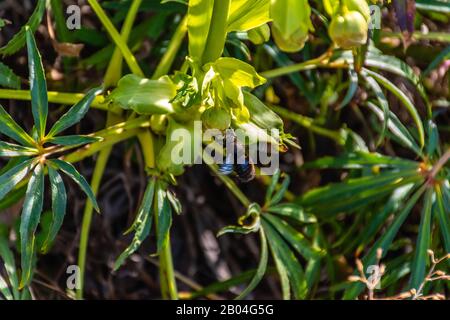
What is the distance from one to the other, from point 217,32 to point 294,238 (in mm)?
363

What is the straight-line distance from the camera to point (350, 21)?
919 millimetres

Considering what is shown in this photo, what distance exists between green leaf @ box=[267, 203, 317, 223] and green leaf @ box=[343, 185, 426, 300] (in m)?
0.10

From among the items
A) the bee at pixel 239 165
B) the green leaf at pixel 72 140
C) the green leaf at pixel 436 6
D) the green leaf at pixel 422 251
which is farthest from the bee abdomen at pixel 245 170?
the green leaf at pixel 436 6

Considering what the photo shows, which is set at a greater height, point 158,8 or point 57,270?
point 158,8

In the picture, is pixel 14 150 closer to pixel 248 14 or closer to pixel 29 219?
pixel 29 219

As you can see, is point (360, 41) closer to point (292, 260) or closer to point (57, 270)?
point (292, 260)

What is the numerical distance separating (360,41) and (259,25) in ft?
0.48

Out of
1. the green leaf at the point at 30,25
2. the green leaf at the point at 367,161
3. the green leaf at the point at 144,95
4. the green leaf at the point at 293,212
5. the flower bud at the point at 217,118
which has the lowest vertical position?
the green leaf at the point at 293,212

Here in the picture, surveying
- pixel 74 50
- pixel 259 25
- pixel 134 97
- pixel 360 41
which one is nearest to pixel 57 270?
pixel 74 50

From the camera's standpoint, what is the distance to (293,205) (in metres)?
1.23

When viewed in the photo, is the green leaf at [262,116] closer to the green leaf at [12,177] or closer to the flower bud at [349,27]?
the flower bud at [349,27]

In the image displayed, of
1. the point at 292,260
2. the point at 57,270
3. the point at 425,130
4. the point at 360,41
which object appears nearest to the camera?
the point at 360,41

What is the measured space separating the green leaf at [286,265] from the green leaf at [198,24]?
0.32 metres

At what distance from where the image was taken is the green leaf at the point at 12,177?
0.97 meters
